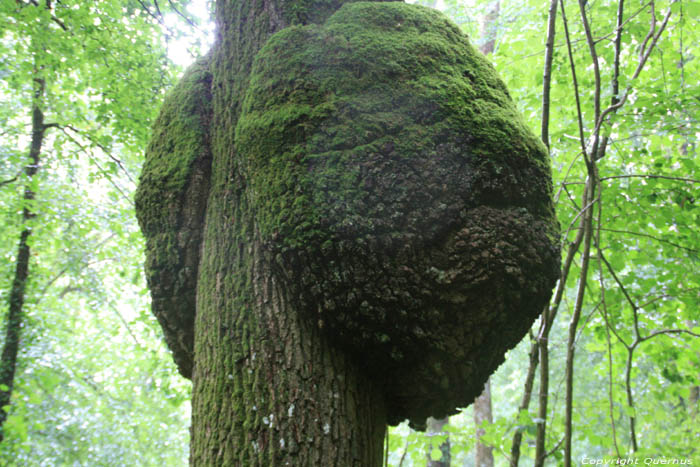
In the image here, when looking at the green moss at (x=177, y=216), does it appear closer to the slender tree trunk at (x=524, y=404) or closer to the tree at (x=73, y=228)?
the slender tree trunk at (x=524, y=404)

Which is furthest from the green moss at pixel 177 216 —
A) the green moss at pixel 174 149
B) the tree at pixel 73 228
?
the tree at pixel 73 228

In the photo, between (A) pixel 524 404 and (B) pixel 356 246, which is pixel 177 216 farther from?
(A) pixel 524 404

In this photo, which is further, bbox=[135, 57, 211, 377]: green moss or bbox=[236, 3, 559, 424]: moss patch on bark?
bbox=[135, 57, 211, 377]: green moss

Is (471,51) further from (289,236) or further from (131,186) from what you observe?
(131,186)

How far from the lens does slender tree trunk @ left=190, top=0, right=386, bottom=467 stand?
4.34ft

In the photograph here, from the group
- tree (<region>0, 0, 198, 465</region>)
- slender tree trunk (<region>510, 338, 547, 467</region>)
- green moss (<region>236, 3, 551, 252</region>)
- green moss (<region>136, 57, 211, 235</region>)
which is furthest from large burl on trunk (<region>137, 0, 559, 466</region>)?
tree (<region>0, 0, 198, 465</region>)

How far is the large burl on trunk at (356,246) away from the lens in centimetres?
135

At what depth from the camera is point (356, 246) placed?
134cm

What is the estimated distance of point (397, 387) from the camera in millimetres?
1573

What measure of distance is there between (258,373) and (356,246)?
51cm

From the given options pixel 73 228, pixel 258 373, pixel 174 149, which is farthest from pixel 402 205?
pixel 73 228

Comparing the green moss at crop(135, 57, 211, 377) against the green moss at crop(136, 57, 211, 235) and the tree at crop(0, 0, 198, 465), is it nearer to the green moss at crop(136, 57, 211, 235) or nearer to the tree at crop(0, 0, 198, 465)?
the green moss at crop(136, 57, 211, 235)

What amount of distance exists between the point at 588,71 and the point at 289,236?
394 cm

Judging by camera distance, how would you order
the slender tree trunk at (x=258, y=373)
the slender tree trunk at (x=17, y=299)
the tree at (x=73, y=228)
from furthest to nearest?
1. the slender tree trunk at (x=17, y=299)
2. the tree at (x=73, y=228)
3. the slender tree trunk at (x=258, y=373)
